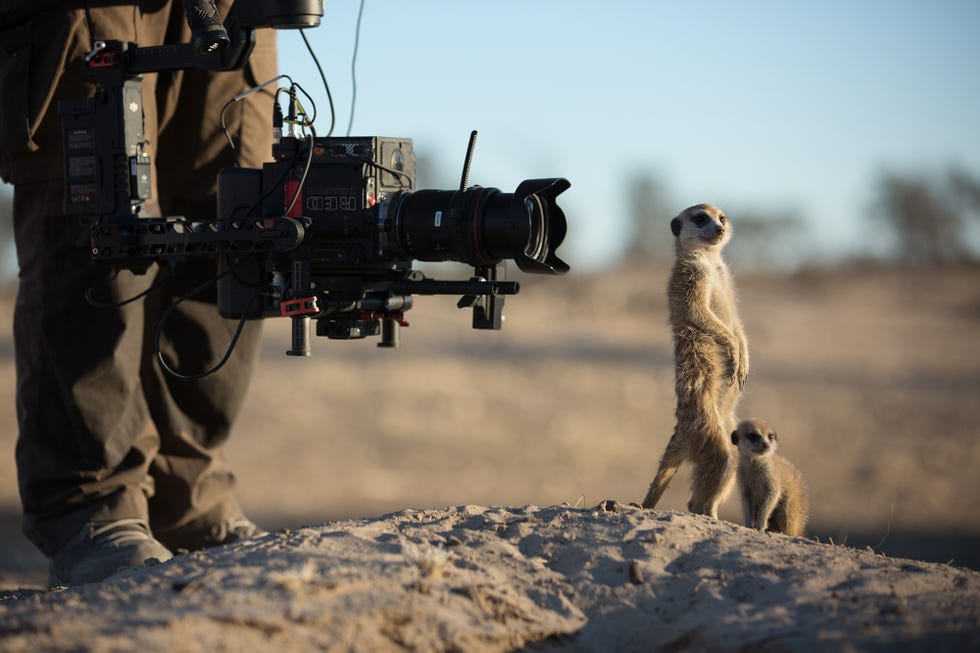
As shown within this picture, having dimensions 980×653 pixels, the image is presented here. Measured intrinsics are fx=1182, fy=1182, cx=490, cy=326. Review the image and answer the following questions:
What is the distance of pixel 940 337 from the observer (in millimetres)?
16781

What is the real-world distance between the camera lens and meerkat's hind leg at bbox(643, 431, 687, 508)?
657 millimetres

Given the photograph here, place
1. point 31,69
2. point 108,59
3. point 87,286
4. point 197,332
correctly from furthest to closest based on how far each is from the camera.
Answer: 1. point 197,332
2. point 87,286
3. point 31,69
4. point 108,59

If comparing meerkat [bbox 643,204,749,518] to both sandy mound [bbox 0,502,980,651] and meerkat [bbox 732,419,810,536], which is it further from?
sandy mound [bbox 0,502,980,651]

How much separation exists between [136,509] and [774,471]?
2.40m

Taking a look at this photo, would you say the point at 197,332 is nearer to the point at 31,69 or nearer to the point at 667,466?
the point at 31,69

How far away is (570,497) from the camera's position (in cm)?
922

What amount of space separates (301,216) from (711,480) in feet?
5.20

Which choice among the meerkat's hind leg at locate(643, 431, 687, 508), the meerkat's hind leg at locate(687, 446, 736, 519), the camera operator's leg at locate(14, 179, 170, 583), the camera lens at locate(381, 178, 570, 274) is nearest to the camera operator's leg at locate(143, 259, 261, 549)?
the camera operator's leg at locate(14, 179, 170, 583)

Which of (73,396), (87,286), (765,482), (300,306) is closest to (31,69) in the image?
(87,286)

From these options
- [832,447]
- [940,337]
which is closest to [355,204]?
[832,447]

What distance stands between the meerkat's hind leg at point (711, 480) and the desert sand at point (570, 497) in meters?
0.20

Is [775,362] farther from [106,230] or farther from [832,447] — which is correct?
[106,230]

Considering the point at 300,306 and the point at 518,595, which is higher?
the point at 300,306

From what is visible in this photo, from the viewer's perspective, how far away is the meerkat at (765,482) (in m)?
3.72
